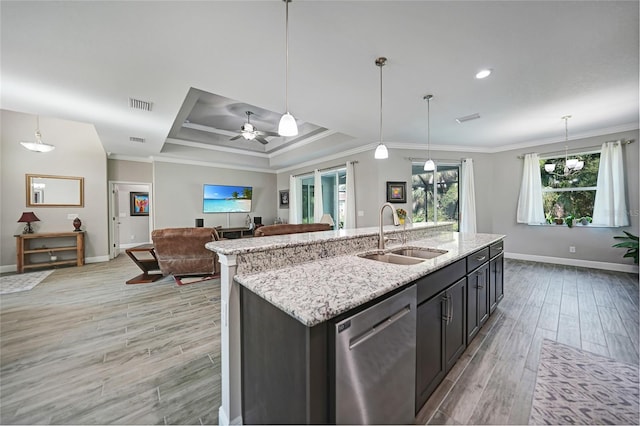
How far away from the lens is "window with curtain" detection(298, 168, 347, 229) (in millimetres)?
6363

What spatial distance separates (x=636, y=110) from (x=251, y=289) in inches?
238

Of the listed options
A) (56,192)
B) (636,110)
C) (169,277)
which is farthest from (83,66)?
(636,110)

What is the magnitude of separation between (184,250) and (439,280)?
3.66 meters

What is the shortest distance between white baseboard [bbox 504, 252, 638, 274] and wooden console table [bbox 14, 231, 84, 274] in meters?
9.73

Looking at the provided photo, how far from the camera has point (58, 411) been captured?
143 cm

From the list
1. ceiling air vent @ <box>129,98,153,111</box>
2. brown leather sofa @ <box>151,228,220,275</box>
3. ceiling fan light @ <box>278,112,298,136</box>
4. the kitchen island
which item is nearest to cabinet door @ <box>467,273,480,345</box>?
the kitchen island

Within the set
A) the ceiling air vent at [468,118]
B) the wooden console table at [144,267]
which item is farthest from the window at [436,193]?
the wooden console table at [144,267]

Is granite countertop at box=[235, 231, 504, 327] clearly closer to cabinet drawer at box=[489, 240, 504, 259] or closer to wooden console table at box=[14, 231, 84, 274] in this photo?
cabinet drawer at box=[489, 240, 504, 259]

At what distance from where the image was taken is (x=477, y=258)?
210cm

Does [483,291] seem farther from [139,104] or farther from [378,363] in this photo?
[139,104]

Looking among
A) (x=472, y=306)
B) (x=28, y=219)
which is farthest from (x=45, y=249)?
(x=472, y=306)

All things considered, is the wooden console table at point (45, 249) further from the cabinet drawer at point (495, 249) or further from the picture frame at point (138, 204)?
the cabinet drawer at point (495, 249)

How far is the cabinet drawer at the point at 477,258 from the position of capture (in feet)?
6.38

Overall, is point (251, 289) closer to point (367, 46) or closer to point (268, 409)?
point (268, 409)
